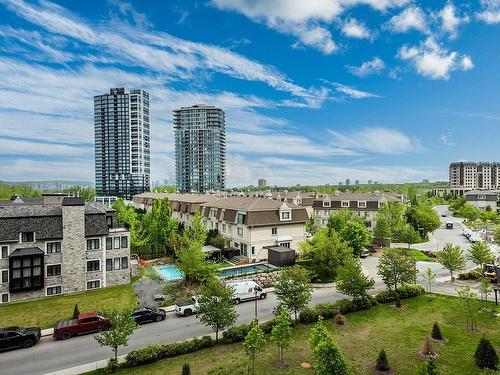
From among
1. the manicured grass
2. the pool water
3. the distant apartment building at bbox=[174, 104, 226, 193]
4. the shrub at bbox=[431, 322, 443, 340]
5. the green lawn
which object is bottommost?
the pool water

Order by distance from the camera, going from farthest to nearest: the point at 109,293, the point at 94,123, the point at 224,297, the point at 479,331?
the point at 94,123 < the point at 109,293 < the point at 479,331 < the point at 224,297

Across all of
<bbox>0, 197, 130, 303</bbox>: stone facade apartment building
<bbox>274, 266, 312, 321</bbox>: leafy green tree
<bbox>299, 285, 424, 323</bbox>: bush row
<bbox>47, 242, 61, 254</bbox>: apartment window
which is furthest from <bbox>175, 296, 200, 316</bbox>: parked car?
<bbox>47, 242, 61, 254</bbox>: apartment window

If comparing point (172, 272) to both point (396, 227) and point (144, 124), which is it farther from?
point (144, 124)

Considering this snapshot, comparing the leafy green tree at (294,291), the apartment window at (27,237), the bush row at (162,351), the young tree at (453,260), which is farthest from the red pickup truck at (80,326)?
the young tree at (453,260)

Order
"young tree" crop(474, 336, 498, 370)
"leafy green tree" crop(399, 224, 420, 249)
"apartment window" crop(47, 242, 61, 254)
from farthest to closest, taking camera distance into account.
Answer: "leafy green tree" crop(399, 224, 420, 249), "apartment window" crop(47, 242, 61, 254), "young tree" crop(474, 336, 498, 370)

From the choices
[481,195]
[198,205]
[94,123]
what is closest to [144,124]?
[94,123]

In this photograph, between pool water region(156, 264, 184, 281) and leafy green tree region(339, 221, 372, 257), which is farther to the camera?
leafy green tree region(339, 221, 372, 257)

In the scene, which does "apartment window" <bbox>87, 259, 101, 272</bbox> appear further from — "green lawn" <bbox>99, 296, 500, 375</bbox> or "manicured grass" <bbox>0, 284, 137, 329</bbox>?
"green lawn" <bbox>99, 296, 500, 375</bbox>
